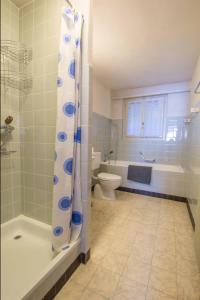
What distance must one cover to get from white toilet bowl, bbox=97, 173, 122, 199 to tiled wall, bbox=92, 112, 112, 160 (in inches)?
27.5

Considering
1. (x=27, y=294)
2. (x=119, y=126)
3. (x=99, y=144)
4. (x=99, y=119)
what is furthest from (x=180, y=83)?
(x=27, y=294)

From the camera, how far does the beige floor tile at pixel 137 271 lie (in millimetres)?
1260

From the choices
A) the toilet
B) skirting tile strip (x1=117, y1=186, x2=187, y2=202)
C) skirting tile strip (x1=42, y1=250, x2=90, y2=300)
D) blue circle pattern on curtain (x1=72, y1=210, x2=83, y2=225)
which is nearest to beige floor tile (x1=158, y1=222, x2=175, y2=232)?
skirting tile strip (x1=117, y1=186, x2=187, y2=202)

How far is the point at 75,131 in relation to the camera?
1264mm

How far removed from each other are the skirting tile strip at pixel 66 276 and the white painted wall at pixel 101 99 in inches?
95.2

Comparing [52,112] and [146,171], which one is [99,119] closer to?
[146,171]

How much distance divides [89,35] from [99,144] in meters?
2.21

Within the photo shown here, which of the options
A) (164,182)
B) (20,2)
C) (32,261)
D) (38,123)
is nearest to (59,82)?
(38,123)

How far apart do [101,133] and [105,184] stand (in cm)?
120

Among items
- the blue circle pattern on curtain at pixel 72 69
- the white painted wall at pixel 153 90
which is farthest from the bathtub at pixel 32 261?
the white painted wall at pixel 153 90

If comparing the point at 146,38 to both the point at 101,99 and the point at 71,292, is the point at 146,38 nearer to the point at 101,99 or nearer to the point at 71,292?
the point at 101,99

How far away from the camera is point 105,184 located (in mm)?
2742

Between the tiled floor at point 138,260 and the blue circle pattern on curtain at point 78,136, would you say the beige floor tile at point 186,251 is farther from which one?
the blue circle pattern on curtain at point 78,136

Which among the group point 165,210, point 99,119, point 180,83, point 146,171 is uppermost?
point 180,83
